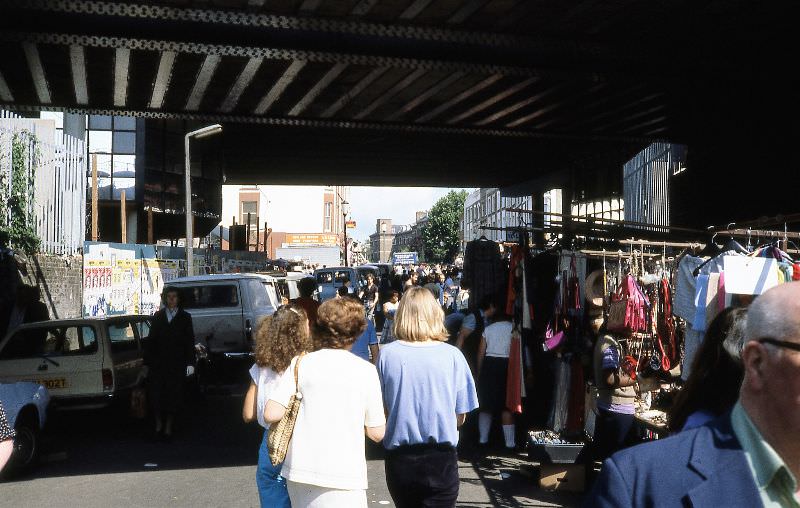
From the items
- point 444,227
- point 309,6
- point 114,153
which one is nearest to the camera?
point 309,6

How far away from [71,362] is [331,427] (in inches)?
318

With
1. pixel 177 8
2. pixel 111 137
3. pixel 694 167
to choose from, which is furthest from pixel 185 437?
pixel 111 137

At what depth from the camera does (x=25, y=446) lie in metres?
8.83

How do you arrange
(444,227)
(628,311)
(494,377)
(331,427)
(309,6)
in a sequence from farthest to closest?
(444,227) → (494,377) → (309,6) → (628,311) → (331,427)

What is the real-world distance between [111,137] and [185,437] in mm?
21877

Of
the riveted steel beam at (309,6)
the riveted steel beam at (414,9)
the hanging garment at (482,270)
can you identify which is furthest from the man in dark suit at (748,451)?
the hanging garment at (482,270)

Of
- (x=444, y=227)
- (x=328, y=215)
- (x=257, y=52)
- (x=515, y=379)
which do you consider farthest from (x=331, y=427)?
(x=444, y=227)

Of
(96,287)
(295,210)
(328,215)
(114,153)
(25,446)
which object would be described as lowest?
(25,446)

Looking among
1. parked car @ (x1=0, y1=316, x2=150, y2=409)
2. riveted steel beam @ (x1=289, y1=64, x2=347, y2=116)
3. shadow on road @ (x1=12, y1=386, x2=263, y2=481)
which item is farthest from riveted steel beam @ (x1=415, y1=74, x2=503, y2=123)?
parked car @ (x1=0, y1=316, x2=150, y2=409)

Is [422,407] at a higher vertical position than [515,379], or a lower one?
higher

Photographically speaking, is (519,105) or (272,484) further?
(519,105)

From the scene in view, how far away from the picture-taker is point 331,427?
4.06m

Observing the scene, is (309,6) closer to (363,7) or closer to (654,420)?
(363,7)

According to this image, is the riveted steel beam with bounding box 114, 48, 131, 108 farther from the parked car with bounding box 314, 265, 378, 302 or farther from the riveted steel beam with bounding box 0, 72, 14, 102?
the parked car with bounding box 314, 265, 378, 302
